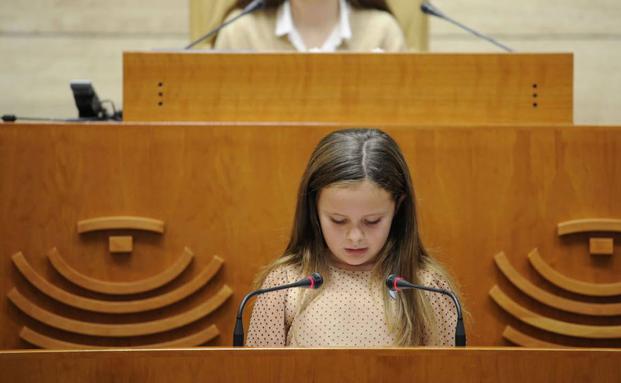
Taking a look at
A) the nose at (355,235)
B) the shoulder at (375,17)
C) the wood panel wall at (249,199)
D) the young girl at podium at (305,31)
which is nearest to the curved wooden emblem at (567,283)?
the wood panel wall at (249,199)

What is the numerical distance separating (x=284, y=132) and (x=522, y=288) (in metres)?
0.53

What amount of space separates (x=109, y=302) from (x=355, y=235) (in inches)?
24.4

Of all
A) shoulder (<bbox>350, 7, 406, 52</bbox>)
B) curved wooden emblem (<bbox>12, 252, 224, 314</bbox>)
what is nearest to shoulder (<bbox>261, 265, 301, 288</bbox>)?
curved wooden emblem (<bbox>12, 252, 224, 314</bbox>)

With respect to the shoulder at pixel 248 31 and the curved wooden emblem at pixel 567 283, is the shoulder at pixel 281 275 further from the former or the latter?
the shoulder at pixel 248 31

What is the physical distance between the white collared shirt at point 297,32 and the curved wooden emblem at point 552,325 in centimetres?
93

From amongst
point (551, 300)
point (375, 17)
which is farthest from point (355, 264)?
point (375, 17)

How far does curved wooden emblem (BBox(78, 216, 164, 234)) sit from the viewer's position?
69.4 inches

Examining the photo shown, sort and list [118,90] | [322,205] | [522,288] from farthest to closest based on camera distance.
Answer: [118,90] < [522,288] < [322,205]

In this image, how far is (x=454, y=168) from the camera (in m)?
1.78

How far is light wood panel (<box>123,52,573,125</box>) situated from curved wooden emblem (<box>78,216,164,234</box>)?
0.21m

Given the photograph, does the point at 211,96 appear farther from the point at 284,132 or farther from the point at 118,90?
the point at 118,90

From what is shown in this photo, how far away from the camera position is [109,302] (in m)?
1.77

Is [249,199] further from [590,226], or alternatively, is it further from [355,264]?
[590,226]

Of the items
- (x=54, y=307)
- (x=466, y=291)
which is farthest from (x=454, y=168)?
(x=54, y=307)
